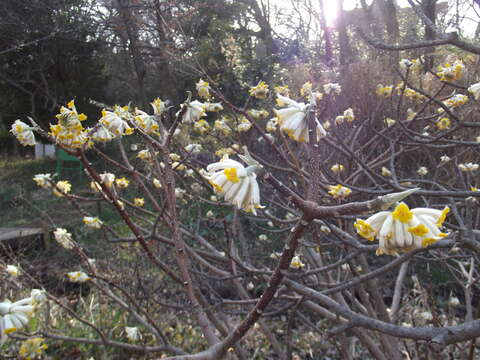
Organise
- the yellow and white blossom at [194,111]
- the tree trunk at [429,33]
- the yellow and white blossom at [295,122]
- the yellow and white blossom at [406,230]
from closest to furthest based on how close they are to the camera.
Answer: the yellow and white blossom at [406,230] < the yellow and white blossom at [295,122] < the yellow and white blossom at [194,111] < the tree trunk at [429,33]

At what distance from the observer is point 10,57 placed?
933 cm

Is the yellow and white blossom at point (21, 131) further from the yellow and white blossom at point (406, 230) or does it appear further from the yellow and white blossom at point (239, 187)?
the yellow and white blossom at point (406, 230)

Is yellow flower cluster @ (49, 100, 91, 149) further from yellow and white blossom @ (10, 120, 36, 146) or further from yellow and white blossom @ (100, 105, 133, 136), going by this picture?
yellow and white blossom @ (10, 120, 36, 146)

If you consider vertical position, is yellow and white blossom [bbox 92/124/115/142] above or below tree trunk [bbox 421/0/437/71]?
below

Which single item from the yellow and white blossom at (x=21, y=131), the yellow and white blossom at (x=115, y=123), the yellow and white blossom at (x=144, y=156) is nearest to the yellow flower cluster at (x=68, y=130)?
the yellow and white blossom at (x=115, y=123)

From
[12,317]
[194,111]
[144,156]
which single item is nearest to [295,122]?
[194,111]

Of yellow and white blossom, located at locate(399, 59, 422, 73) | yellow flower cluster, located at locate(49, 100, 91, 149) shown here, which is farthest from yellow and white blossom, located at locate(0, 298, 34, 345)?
yellow and white blossom, located at locate(399, 59, 422, 73)

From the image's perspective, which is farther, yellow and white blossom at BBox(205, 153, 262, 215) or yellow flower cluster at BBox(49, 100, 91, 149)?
yellow flower cluster at BBox(49, 100, 91, 149)

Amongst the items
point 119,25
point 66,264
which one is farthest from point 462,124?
point 119,25

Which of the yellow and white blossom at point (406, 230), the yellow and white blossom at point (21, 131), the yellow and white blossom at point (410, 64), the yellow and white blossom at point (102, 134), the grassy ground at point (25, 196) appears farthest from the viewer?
the grassy ground at point (25, 196)

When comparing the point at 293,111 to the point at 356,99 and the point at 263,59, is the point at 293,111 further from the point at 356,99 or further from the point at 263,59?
the point at 263,59

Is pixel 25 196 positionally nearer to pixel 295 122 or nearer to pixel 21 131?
pixel 21 131

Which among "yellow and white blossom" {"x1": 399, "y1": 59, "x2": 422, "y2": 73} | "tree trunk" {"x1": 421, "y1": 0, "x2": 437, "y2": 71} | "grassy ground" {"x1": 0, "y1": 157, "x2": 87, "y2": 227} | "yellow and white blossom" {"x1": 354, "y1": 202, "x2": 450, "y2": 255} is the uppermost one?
"tree trunk" {"x1": 421, "y1": 0, "x2": 437, "y2": 71}

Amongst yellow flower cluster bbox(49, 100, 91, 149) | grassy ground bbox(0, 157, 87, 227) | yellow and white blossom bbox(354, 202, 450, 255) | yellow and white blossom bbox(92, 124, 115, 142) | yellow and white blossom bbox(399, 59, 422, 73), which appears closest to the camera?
yellow and white blossom bbox(354, 202, 450, 255)
